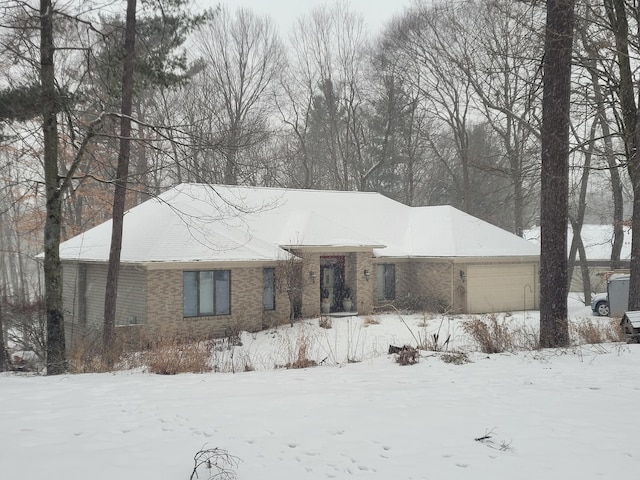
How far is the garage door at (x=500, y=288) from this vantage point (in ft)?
79.4

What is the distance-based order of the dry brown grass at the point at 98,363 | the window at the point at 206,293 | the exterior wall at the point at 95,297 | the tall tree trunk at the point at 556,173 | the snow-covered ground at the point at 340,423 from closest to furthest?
the snow-covered ground at the point at 340,423, the dry brown grass at the point at 98,363, the tall tree trunk at the point at 556,173, the exterior wall at the point at 95,297, the window at the point at 206,293

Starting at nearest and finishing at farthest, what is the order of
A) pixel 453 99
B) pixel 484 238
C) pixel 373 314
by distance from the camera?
pixel 373 314
pixel 484 238
pixel 453 99

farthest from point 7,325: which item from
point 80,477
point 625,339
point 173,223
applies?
point 625,339

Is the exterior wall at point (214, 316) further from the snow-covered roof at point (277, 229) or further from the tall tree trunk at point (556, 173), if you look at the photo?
the tall tree trunk at point (556, 173)

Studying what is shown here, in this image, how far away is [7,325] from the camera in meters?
17.8

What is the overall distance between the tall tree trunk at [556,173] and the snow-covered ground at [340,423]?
2.33 metres

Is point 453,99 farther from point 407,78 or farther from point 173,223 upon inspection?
point 173,223

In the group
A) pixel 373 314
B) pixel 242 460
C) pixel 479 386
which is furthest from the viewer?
pixel 373 314

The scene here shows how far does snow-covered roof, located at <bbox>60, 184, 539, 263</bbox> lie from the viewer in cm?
1903

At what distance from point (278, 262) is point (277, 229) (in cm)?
317

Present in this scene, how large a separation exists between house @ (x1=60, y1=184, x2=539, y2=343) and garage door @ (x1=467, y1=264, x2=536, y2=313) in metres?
0.05

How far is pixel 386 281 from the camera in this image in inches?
997

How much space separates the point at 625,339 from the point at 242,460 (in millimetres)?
8180

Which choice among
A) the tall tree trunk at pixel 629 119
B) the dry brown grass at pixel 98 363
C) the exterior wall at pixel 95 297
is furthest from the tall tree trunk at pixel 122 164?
the tall tree trunk at pixel 629 119
